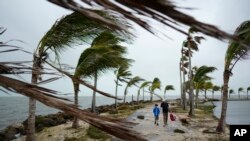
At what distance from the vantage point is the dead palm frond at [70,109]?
109 centimetres

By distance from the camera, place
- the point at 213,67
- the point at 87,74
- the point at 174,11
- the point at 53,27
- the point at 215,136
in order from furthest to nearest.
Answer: the point at 213,67
the point at 215,136
the point at 87,74
the point at 53,27
the point at 174,11

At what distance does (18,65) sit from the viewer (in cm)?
145

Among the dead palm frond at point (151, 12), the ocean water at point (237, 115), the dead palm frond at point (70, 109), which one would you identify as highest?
the dead palm frond at point (151, 12)

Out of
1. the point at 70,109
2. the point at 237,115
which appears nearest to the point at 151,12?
the point at 70,109

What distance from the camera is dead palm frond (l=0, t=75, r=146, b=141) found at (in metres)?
1.09

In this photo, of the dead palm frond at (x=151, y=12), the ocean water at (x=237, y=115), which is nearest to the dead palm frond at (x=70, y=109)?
the dead palm frond at (x=151, y=12)

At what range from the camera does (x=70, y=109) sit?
3.88 ft

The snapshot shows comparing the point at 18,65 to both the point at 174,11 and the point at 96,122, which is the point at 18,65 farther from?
the point at 174,11

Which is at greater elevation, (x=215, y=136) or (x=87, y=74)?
(x=87, y=74)

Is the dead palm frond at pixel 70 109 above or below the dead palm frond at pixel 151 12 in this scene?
below

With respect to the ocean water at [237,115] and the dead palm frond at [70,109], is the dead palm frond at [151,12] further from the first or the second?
the ocean water at [237,115]

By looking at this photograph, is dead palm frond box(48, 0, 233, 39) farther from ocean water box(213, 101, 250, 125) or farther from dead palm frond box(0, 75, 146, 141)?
ocean water box(213, 101, 250, 125)

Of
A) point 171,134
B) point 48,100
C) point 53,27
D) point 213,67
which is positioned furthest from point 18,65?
point 213,67

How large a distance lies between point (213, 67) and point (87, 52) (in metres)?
13.4
